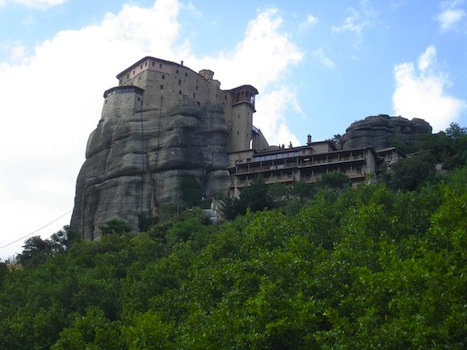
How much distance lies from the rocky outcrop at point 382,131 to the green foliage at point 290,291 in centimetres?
3476

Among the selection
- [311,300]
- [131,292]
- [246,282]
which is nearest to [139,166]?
[131,292]

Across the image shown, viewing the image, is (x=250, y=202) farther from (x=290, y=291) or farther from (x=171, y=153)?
(x=290, y=291)

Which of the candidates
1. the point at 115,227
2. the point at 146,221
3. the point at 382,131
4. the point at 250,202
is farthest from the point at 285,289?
the point at 382,131

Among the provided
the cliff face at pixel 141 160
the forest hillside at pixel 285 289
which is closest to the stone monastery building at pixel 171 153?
the cliff face at pixel 141 160

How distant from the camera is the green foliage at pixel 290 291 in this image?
1950 centimetres

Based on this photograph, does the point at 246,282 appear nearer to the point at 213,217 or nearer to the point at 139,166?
the point at 213,217

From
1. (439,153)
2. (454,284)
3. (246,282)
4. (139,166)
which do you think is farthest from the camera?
(139,166)

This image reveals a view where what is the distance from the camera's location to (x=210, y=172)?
75688mm

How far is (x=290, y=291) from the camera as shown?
2472 cm

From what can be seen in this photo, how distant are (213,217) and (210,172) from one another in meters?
12.9

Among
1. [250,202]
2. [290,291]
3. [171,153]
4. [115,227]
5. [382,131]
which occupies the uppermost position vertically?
[382,131]

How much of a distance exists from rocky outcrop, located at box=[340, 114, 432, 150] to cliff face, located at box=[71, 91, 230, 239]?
15.9 m

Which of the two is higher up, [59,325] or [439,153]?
[439,153]

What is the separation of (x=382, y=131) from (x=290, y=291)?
54.1 metres
